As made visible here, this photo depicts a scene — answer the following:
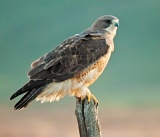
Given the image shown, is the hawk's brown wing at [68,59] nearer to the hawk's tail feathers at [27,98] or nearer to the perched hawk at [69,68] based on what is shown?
the perched hawk at [69,68]

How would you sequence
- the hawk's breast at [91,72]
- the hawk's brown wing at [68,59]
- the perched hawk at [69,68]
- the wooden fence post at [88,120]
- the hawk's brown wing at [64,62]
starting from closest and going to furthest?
the wooden fence post at [88,120] < the hawk's brown wing at [64,62] < the perched hawk at [69,68] < the hawk's brown wing at [68,59] < the hawk's breast at [91,72]

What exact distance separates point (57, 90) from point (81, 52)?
2.20 feet

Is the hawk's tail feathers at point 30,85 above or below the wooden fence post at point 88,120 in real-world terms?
above

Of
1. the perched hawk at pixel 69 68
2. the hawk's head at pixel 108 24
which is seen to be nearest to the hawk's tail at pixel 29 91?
the perched hawk at pixel 69 68

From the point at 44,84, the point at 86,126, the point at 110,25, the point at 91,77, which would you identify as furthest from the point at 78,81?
the point at 110,25

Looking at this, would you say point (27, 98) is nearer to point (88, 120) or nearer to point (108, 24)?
point (88, 120)

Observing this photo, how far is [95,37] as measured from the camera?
21.6 feet

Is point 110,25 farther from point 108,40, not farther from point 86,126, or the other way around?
point 86,126

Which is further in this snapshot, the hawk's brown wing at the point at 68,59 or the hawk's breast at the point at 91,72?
the hawk's breast at the point at 91,72

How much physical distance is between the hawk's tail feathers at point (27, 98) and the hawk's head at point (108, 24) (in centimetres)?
190

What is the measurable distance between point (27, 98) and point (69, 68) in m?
0.92

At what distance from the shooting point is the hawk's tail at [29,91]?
526cm

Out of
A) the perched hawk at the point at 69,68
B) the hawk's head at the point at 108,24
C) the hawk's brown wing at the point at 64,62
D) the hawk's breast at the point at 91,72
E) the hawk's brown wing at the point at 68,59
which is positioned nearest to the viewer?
the hawk's brown wing at the point at 64,62

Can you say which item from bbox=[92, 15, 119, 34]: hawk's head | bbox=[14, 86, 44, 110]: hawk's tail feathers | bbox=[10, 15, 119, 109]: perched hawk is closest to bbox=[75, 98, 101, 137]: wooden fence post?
bbox=[10, 15, 119, 109]: perched hawk
